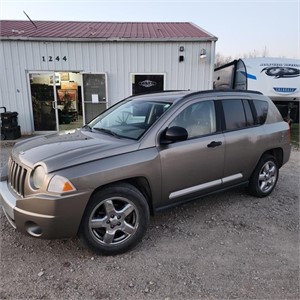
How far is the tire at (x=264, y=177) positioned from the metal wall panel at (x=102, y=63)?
605 centimetres

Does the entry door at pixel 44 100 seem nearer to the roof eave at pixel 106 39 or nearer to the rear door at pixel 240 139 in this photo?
the roof eave at pixel 106 39

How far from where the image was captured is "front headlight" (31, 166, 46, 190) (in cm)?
264

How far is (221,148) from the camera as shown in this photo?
3740 mm

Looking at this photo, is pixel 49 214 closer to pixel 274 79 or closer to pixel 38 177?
pixel 38 177

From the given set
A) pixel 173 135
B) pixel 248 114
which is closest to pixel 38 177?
pixel 173 135

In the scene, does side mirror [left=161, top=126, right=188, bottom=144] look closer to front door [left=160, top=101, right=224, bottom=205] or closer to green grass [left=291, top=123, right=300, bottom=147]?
front door [left=160, top=101, right=224, bottom=205]

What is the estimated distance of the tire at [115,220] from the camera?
281 cm

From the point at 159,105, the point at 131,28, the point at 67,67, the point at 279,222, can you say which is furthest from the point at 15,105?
the point at 279,222

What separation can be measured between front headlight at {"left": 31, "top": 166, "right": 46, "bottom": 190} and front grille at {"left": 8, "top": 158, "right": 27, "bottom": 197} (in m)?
0.14

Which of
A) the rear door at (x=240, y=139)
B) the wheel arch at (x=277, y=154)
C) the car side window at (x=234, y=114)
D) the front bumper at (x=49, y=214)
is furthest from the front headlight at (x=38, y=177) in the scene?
the wheel arch at (x=277, y=154)

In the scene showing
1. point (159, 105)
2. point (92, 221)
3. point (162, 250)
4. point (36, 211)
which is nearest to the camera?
point (36, 211)

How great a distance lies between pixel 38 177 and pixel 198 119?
208 cm

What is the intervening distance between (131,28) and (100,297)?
36.9 feet

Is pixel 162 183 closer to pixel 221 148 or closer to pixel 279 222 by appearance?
pixel 221 148
